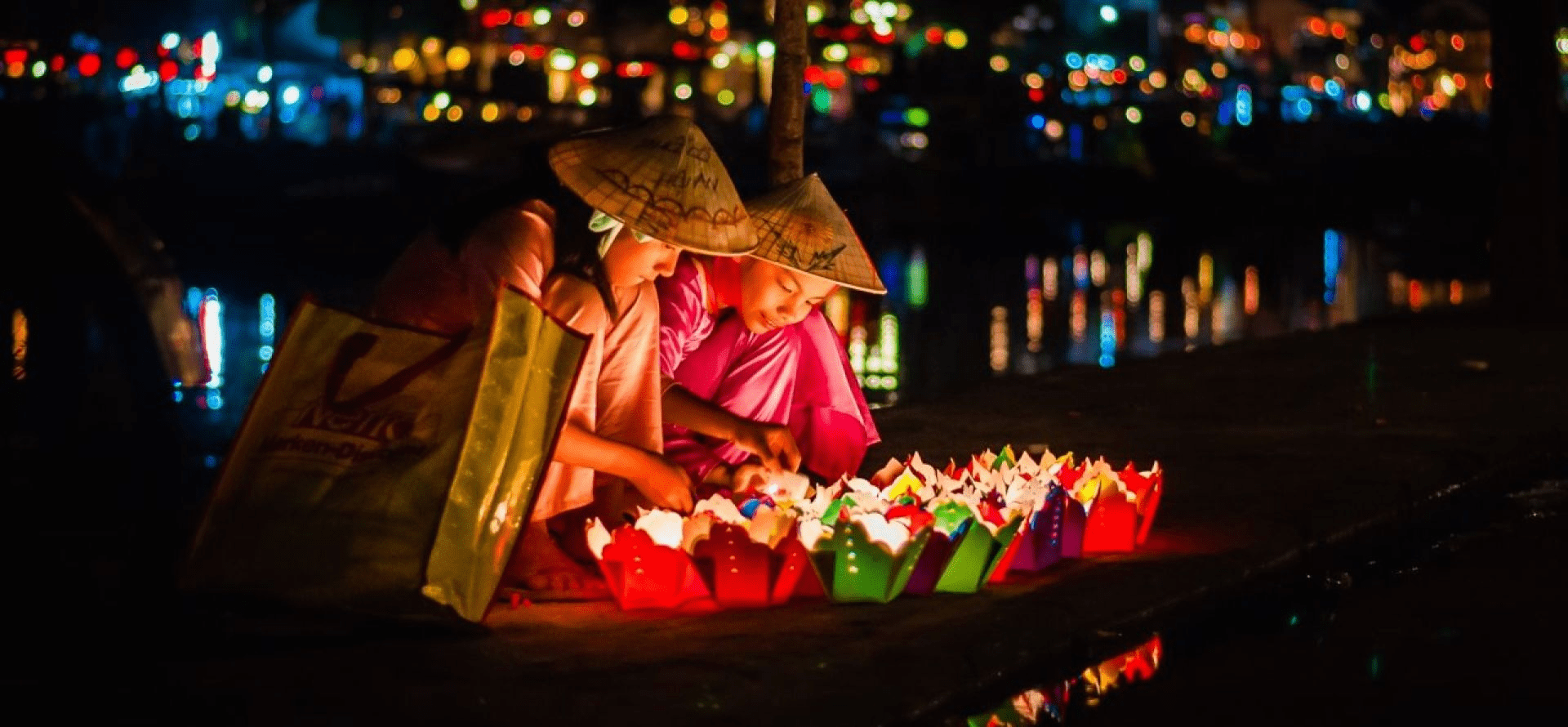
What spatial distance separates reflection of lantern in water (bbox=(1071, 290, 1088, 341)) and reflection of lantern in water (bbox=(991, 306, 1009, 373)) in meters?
0.60

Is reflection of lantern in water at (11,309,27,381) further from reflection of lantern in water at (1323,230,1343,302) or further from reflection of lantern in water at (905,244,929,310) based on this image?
reflection of lantern in water at (1323,230,1343,302)

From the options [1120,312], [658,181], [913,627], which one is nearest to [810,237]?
[658,181]

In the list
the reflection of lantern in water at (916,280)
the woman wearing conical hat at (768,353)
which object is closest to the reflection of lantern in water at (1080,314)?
the reflection of lantern in water at (916,280)

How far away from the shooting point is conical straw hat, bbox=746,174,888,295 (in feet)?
20.4

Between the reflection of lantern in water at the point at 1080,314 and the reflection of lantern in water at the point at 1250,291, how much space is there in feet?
5.21

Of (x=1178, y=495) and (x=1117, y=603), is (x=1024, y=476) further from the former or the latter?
(x=1178, y=495)

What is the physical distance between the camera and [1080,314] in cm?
2045

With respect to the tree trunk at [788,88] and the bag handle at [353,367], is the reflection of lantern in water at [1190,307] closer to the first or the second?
the tree trunk at [788,88]

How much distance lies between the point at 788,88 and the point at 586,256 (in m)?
2.70

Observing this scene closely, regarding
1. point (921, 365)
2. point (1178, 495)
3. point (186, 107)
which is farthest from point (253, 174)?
point (1178, 495)

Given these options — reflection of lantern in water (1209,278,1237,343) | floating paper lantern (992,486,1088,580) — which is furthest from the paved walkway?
reflection of lantern in water (1209,278,1237,343)

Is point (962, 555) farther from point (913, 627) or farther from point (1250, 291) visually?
point (1250, 291)

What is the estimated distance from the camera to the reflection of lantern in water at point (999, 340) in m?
16.1

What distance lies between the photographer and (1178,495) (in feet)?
24.8
